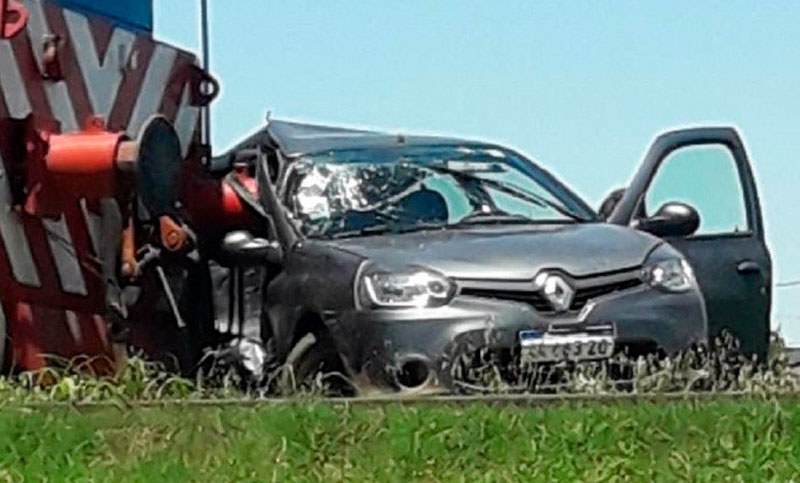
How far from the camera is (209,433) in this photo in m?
7.27

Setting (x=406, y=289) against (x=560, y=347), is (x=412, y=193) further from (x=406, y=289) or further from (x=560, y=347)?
(x=560, y=347)

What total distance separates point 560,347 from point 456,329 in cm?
45

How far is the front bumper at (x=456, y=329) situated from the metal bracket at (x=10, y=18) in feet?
6.03

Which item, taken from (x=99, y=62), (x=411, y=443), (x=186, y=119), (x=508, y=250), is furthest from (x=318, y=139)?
(x=411, y=443)

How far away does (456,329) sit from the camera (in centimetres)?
888

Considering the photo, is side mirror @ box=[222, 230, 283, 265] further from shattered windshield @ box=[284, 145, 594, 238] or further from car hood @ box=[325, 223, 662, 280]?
car hood @ box=[325, 223, 662, 280]

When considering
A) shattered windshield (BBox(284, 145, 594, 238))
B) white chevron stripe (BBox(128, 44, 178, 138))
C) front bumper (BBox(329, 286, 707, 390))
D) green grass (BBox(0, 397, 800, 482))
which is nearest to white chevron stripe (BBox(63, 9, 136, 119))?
white chevron stripe (BBox(128, 44, 178, 138))

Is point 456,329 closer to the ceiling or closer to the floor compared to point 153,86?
closer to the floor

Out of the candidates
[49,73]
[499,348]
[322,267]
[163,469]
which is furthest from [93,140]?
[163,469]

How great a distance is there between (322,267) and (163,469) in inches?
107

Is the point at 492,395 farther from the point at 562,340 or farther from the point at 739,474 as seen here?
the point at 739,474

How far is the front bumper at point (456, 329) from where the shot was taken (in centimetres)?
886

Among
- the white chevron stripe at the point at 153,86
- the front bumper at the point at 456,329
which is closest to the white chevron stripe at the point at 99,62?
the white chevron stripe at the point at 153,86

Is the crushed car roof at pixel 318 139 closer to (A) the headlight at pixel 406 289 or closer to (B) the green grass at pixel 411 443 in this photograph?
(A) the headlight at pixel 406 289
